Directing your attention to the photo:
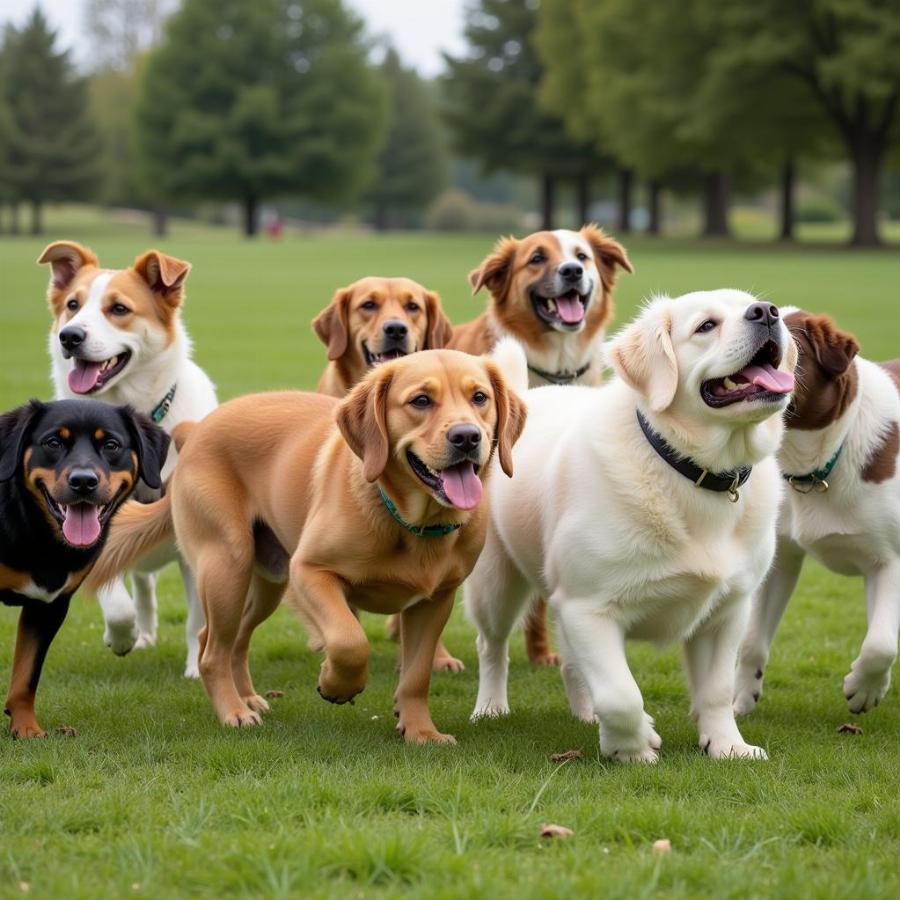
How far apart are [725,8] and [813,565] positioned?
150 ft

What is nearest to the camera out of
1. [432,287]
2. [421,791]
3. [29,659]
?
[421,791]

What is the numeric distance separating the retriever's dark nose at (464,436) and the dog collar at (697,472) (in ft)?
2.44

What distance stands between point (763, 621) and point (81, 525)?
346cm

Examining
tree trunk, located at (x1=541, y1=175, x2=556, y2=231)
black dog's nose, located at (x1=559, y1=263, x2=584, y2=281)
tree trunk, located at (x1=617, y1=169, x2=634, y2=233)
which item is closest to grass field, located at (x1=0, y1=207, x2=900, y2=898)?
black dog's nose, located at (x1=559, y1=263, x2=584, y2=281)

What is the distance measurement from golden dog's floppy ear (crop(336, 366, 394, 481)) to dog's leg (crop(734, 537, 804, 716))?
2.32m

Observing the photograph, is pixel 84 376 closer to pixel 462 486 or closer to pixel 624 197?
pixel 462 486

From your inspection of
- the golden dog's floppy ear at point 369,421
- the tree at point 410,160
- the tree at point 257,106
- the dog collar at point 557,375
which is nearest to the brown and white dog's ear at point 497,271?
the dog collar at point 557,375

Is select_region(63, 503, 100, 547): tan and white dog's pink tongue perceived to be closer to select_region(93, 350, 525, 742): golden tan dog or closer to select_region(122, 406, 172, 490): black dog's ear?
select_region(122, 406, 172, 490): black dog's ear

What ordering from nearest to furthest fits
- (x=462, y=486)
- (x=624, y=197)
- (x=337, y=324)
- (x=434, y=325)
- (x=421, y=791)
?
1. (x=421, y=791)
2. (x=462, y=486)
3. (x=337, y=324)
4. (x=434, y=325)
5. (x=624, y=197)

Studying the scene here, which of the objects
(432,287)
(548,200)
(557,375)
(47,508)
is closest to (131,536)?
(47,508)

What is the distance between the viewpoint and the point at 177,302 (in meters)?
8.52

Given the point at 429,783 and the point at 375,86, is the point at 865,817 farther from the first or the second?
the point at 375,86

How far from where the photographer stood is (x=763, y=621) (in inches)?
288

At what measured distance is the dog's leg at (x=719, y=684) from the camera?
6008 mm
